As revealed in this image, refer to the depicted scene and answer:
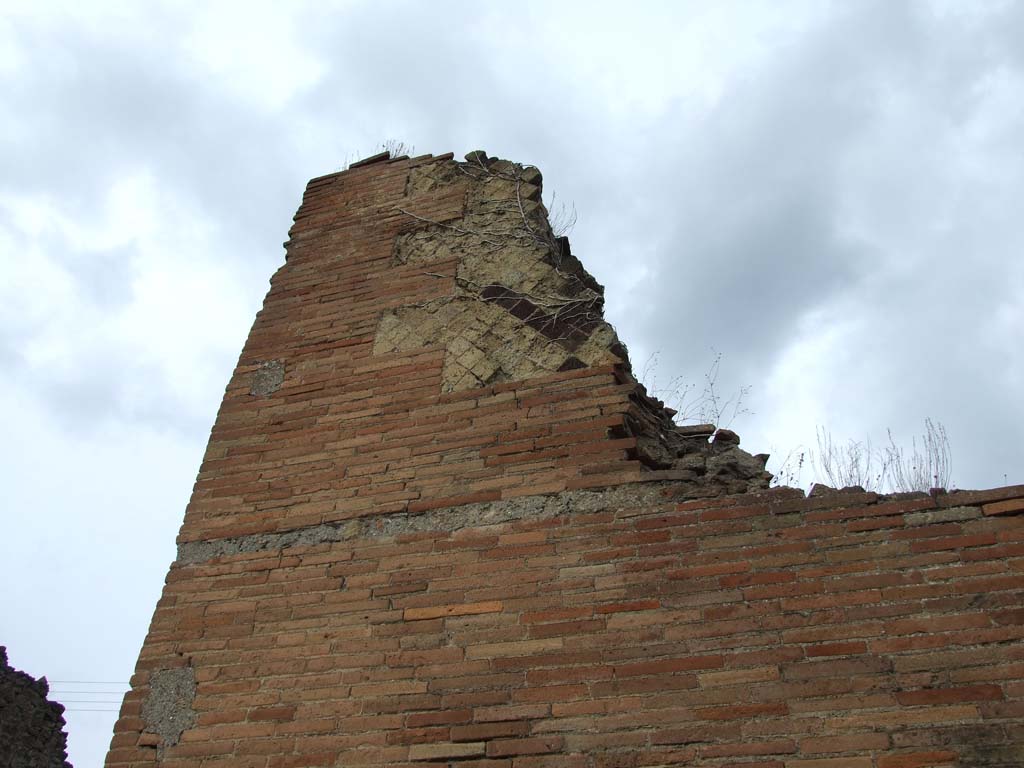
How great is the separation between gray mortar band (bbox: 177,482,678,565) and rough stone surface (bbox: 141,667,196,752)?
60 cm

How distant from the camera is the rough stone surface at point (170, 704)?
3.52 meters

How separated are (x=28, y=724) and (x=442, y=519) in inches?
339

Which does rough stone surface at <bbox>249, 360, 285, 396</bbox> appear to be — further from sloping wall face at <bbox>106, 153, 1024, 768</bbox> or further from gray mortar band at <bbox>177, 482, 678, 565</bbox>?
gray mortar band at <bbox>177, 482, 678, 565</bbox>

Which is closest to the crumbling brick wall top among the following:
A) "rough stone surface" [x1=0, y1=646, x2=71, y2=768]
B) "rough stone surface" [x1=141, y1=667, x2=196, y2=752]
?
"rough stone surface" [x1=141, y1=667, x2=196, y2=752]

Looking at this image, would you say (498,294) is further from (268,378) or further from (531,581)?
(531,581)

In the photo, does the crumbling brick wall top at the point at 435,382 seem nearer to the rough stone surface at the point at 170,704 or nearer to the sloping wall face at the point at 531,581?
the sloping wall face at the point at 531,581

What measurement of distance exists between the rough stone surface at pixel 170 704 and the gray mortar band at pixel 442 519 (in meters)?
0.60

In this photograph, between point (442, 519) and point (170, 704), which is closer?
point (170, 704)

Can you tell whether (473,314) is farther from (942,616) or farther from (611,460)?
(942,616)

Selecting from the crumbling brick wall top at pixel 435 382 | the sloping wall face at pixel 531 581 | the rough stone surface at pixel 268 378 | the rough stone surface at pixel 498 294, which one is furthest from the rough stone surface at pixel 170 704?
the rough stone surface at pixel 498 294

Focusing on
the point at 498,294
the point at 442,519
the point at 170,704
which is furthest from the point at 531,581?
the point at 498,294

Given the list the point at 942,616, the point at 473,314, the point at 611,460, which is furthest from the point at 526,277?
the point at 942,616

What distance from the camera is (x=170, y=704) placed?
360 centimetres

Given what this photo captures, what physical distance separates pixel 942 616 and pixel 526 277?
287 centimetres
